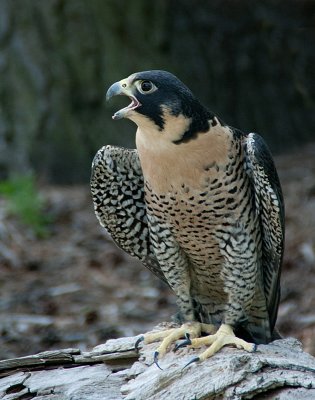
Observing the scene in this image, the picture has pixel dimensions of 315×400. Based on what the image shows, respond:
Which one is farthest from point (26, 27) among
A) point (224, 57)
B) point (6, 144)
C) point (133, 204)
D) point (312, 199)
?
point (133, 204)

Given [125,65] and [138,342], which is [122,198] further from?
[125,65]

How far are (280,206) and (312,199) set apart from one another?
3.97 metres

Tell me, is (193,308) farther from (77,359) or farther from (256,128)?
(256,128)

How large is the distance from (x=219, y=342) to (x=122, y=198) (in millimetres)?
1074

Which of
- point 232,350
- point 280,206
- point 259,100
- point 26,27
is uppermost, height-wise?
point 26,27

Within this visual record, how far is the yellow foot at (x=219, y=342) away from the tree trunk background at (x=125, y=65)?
4868mm

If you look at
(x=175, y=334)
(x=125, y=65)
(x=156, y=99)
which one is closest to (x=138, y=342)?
(x=175, y=334)

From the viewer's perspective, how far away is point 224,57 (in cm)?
952

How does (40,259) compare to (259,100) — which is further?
(259,100)

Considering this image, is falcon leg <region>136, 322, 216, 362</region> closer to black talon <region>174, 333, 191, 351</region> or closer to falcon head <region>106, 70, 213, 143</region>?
black talon <region>174, 333, 191, 351</region>

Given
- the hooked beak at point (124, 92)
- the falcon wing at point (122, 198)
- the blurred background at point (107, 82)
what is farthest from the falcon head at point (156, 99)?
the blurred background at point (107, 82)

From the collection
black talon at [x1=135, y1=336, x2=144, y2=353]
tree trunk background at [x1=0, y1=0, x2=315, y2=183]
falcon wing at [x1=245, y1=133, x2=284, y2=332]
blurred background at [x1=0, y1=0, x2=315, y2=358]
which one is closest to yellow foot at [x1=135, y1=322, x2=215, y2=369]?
black talon at [x1=135, y1=336, x2=144, y2=353]

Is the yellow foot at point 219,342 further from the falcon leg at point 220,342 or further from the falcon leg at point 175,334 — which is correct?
the falcon leg at point 175,334

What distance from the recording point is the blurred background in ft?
29.0
